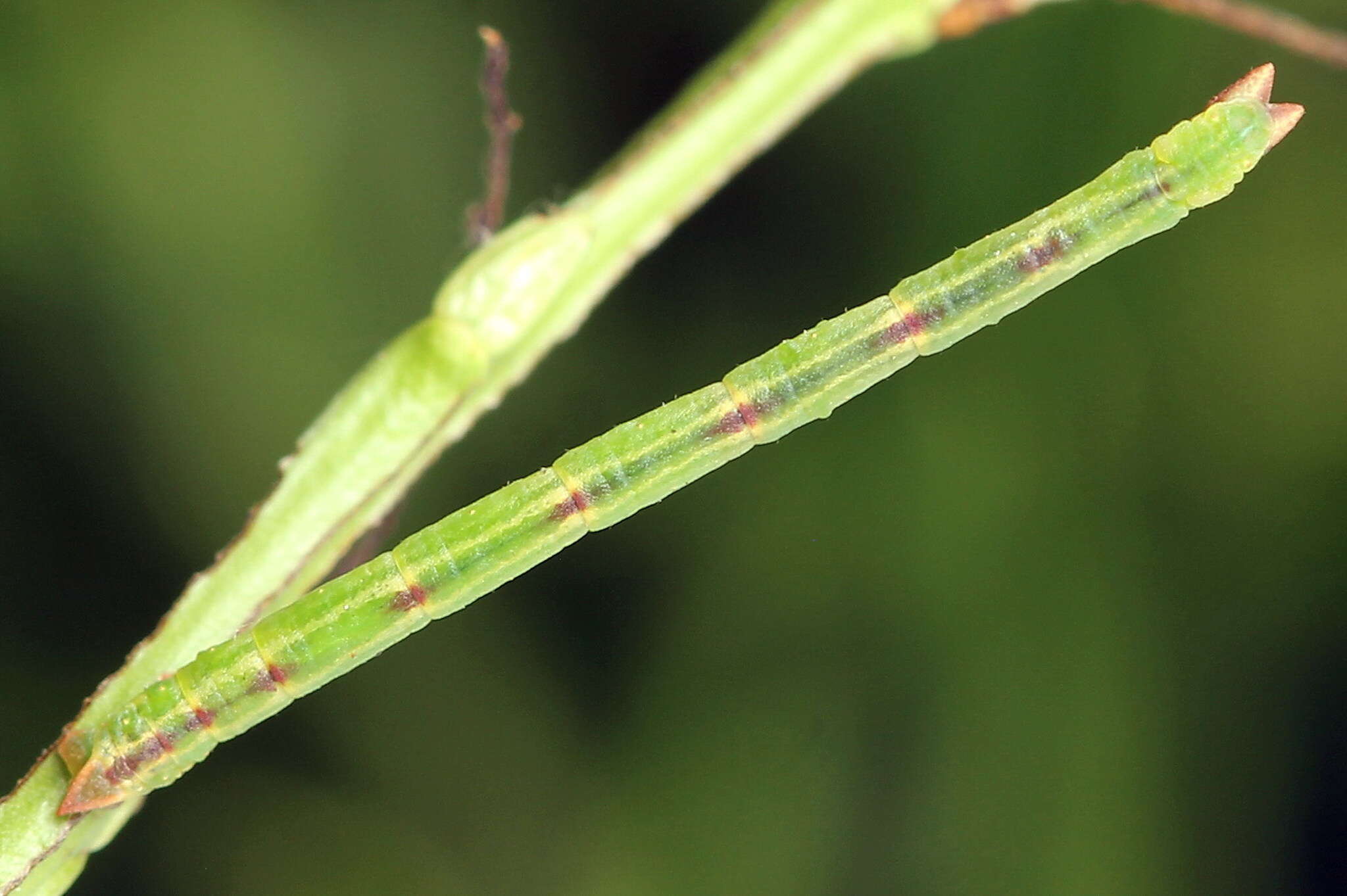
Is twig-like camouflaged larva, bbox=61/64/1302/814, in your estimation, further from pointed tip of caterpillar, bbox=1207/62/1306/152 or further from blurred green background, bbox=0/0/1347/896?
blurred green background, bbox=0/0/1347/896

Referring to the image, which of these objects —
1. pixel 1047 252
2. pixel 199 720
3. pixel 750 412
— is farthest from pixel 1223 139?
pixel 199 720

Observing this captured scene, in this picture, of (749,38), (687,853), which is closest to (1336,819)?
(687,853)

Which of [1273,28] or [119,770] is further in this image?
[1273,28]

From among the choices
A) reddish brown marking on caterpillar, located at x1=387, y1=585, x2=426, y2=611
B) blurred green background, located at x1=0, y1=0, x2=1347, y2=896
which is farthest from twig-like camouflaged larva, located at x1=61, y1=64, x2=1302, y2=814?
blurred green background, located at x1=0, y1=0, x2=1347, y2=896

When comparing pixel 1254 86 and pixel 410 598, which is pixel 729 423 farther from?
pixel 1254 86

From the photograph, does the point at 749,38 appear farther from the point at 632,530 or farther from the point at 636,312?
the point at 632,530

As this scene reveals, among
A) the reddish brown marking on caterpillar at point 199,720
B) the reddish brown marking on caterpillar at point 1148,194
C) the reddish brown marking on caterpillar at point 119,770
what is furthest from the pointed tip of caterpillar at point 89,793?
the reddish brown marking on caterpillar at point 1148,194

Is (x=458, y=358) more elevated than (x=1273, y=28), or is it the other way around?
(x=1273, y=28)

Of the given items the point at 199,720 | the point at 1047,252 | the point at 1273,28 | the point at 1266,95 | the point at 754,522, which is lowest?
the point at 199,720
